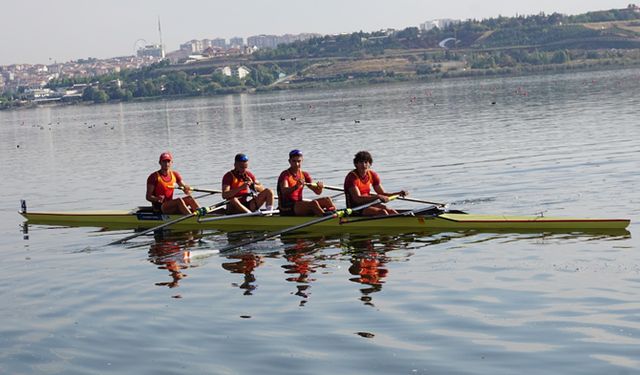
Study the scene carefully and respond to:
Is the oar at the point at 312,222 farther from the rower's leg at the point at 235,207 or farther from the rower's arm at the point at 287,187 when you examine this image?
the rower's leg at the point at 235,207

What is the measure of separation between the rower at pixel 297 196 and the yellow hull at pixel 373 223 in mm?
183

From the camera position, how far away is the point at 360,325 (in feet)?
39.2

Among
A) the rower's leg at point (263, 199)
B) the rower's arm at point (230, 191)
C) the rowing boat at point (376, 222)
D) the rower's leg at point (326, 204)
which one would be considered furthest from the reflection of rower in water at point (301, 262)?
the rower's arm at point (230, 191)

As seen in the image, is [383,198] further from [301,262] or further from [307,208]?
[301,262]

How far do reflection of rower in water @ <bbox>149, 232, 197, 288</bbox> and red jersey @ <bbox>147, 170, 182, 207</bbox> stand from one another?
1.02 m

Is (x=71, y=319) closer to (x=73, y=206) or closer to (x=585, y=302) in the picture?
(x=585, y=302)

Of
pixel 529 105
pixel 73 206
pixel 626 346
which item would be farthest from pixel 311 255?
pixel 529 105

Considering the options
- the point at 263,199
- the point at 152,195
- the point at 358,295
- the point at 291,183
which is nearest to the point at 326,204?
the point at 291,183

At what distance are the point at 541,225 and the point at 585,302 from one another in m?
5.17

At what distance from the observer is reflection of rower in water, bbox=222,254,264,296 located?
14722 millimetres

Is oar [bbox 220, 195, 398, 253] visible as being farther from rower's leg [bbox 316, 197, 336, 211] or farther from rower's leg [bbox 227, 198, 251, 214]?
rower's leg [bbox 227, 198, 251, 214]

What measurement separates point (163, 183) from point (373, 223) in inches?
194

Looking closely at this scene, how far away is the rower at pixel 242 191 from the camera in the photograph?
1994 centimetres

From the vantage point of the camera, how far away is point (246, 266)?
16.4 meters
